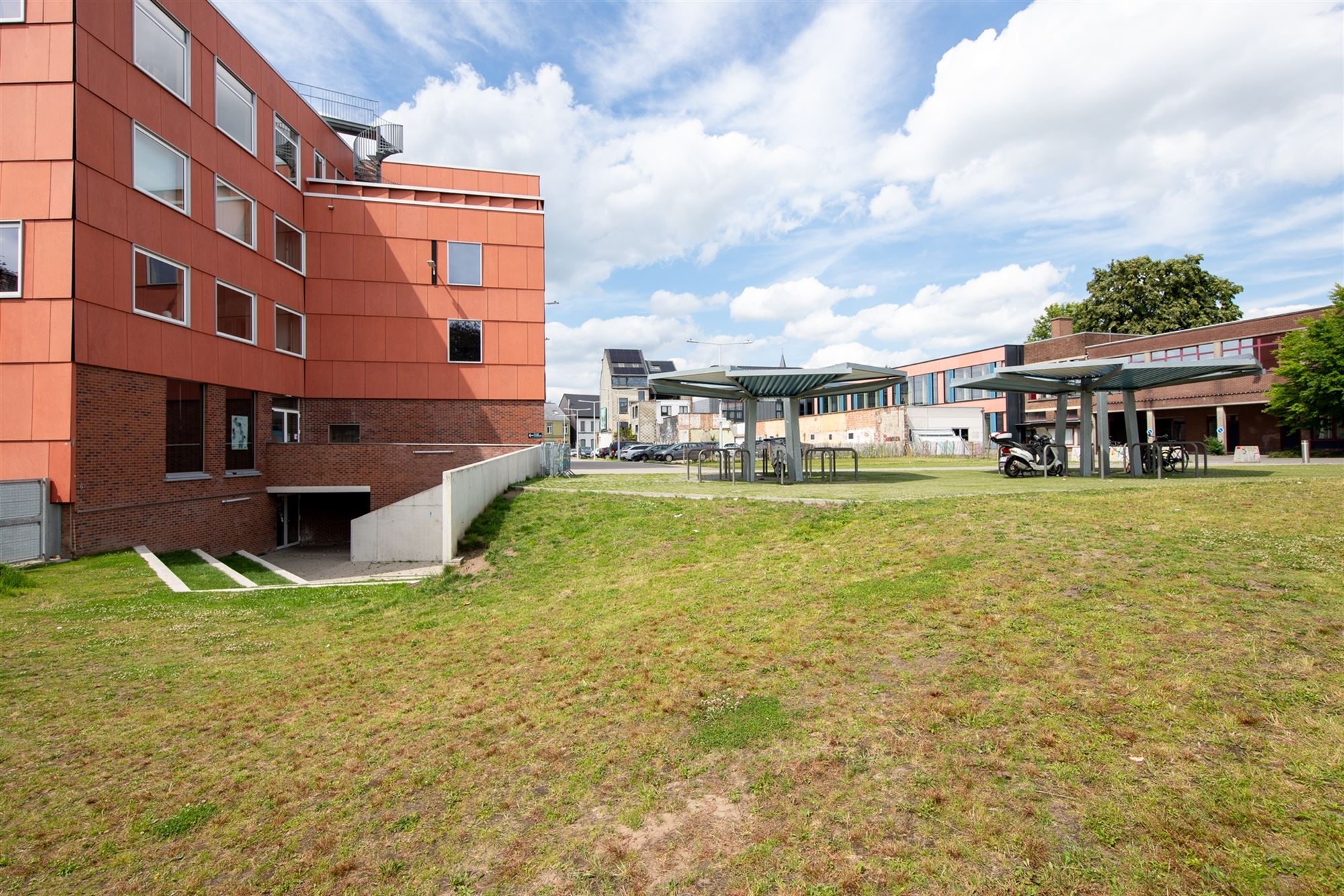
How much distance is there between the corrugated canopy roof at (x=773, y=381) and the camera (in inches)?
767

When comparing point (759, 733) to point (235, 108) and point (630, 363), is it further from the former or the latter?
point (630, 363)

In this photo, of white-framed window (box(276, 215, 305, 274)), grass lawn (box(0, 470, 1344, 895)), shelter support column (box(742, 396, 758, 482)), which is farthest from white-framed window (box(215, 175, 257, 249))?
shelter support column (box(742, 396, 758, 482))

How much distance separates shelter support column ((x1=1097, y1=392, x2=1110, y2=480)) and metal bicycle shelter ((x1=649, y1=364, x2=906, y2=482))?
535 centimetres

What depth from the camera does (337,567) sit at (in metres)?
19.0

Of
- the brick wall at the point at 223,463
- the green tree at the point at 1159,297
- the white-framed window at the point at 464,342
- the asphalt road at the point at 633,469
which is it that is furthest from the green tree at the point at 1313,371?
the white-framed window at the point at 464,342

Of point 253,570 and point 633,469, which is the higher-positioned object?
point 633,469

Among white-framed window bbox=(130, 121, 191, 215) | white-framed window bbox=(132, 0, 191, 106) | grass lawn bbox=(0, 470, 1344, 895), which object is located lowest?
grass lawn bbox=(0, 470, 1344, 895)

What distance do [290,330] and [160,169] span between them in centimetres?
758

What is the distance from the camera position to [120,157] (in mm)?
15953

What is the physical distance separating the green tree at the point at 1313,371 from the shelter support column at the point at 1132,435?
23.9 m

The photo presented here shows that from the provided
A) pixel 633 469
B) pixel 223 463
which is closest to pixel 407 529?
pixel 223 463

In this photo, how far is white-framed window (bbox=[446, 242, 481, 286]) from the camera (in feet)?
88.4

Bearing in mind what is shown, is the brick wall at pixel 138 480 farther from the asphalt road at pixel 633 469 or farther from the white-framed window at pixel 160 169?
the asphalt road at pixel 633 469

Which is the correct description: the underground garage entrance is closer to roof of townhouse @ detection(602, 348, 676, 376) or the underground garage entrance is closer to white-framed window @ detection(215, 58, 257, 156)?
white-framed window @ detection(215, 58, 257, 156)
